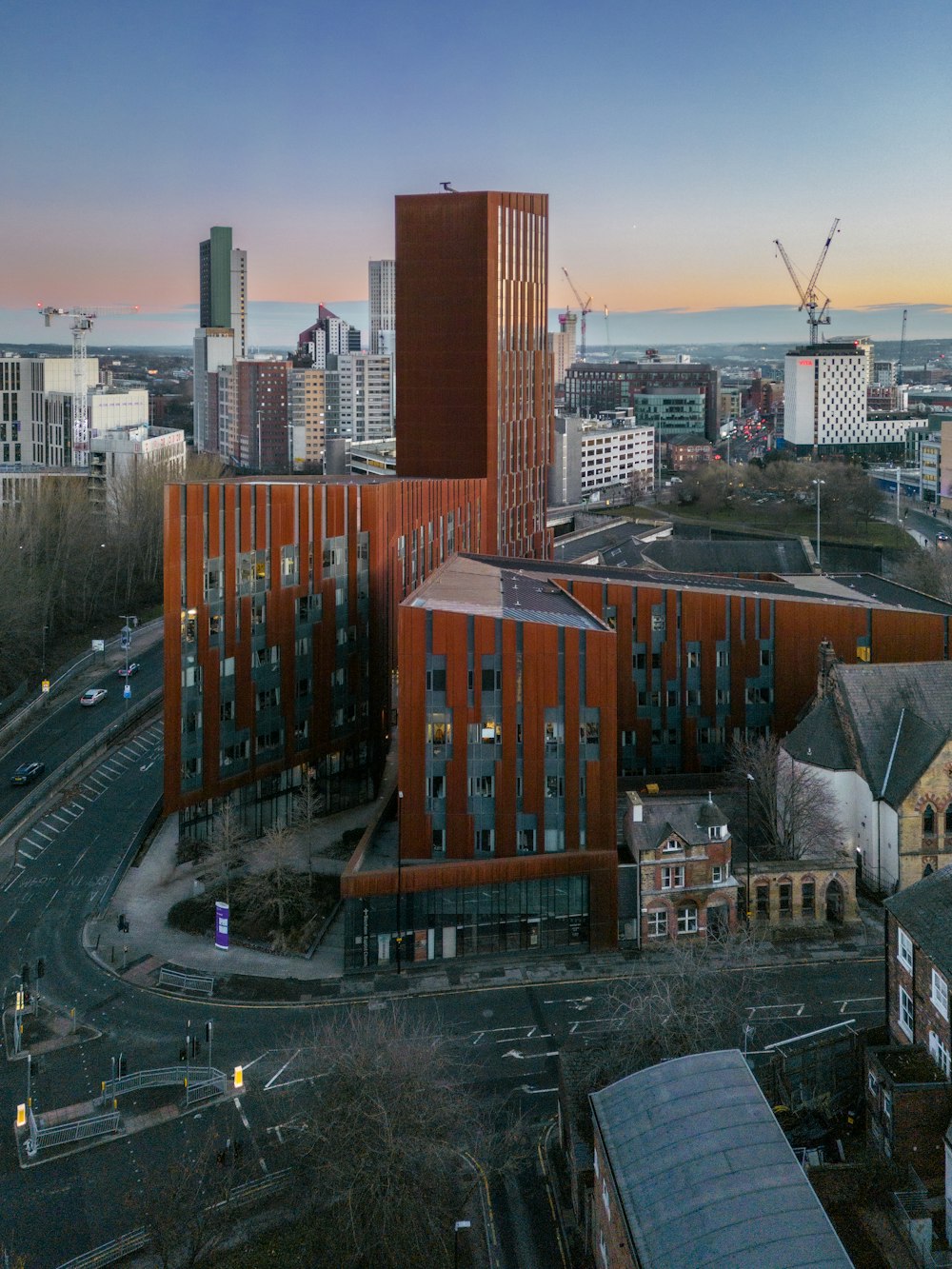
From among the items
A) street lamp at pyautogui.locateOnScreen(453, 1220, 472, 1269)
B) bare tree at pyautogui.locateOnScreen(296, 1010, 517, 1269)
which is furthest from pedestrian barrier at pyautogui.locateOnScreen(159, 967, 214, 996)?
street lamp at pyautogui.locateOnScreen(453, 1220, 472, 1269)

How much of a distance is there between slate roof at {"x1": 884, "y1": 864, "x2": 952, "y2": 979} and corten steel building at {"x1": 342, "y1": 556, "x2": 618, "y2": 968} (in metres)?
17.5

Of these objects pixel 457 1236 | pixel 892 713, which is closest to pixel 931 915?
pixel 457 1236

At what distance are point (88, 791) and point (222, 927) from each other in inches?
1127

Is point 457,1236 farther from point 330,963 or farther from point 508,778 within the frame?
point 508,778

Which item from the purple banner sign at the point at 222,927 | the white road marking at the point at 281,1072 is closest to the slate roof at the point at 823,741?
the purple banner sign at the point at 222,927

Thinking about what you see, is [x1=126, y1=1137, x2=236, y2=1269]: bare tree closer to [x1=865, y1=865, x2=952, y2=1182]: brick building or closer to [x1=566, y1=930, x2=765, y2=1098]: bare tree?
[x1=566, y1=930, x2=765, y2=1098]: bare tree

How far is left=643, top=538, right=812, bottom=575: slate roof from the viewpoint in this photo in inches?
5153

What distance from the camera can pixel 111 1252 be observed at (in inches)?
1560

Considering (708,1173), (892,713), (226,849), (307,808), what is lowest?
(226,849)

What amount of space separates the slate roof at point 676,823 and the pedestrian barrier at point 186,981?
21.3m

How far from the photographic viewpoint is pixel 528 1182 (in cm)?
4319

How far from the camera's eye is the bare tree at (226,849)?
6675cm

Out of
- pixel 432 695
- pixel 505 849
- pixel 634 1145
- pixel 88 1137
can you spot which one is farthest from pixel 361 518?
pixel 634 1145

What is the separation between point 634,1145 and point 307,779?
1755 inches
